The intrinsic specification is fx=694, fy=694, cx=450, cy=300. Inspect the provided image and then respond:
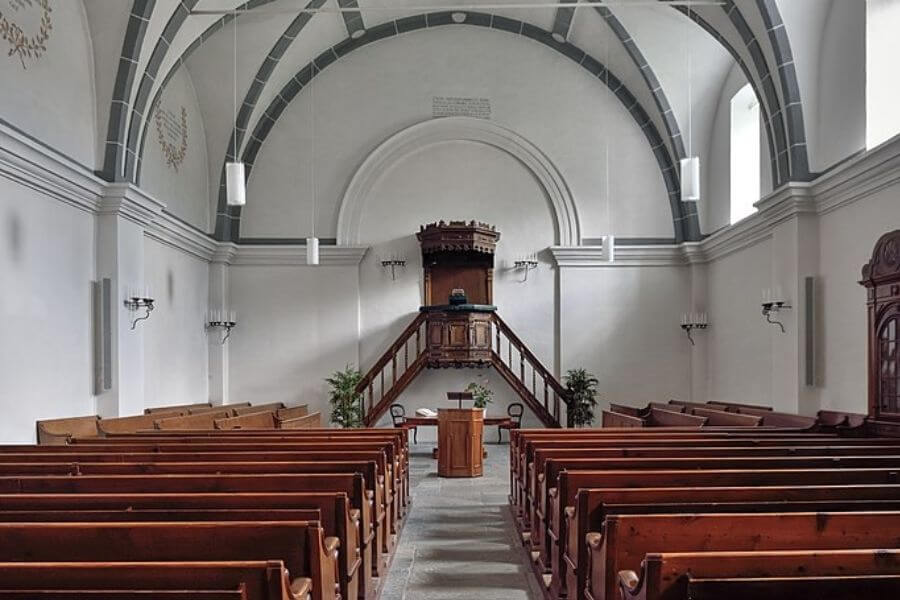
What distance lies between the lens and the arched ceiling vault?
923 cm

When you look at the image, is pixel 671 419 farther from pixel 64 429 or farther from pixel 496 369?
pixel 64 429

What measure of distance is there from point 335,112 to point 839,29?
8950 mm

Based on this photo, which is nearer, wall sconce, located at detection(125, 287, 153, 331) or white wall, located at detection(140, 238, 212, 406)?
wall sconce, located at detection(125, 287, 153, 331)

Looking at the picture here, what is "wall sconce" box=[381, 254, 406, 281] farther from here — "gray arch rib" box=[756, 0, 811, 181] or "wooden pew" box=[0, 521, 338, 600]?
"wooden pew" box=[0, 521, 338, 600]

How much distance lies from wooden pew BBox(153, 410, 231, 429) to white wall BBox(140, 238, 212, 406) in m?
1.28

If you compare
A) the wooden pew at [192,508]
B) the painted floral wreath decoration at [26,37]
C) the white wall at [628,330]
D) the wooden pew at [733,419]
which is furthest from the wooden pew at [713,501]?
the white wall at [628,330]

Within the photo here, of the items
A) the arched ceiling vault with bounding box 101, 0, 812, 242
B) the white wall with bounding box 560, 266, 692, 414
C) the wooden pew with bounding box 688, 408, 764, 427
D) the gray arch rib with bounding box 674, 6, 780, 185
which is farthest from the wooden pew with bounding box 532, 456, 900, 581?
the white wall with bounding box 560, 266, 692, 414

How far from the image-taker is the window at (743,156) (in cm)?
1228

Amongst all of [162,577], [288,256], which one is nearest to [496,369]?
[288,256]

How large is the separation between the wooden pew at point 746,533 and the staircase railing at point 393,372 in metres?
9.97

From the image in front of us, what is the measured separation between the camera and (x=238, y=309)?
13938mm

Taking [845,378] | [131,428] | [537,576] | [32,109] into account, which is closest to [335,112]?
[32,109]

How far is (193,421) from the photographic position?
937cm

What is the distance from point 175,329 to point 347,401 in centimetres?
325
